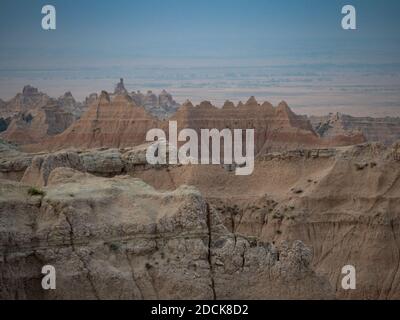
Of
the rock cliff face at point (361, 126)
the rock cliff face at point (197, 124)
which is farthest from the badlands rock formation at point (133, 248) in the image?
the rock cliff face at point (361, 126)

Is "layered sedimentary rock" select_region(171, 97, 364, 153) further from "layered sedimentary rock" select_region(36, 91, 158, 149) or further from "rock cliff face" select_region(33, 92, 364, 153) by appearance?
"layered sedimentary rock" select_region(36, 91, 158, 149)

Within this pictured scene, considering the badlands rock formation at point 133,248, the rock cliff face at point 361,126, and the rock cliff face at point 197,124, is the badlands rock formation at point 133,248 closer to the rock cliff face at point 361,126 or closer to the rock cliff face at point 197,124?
the rock cliff face at point 197,124

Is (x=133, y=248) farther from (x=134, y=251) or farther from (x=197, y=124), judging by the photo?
(x=197, y=124)

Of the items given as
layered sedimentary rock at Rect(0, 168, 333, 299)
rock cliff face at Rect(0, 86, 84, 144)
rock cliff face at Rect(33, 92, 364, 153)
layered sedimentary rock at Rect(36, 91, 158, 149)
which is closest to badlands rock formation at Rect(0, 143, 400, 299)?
layered sedimentary rock at Rect(0, 168, 333, 299)

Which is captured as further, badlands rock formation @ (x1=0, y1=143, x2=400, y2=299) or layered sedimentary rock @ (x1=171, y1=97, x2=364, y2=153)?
layered sedimentary rock @ (x1=171, y1=97, x2=364, y2=153)

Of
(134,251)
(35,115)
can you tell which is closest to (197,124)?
(35,115)
